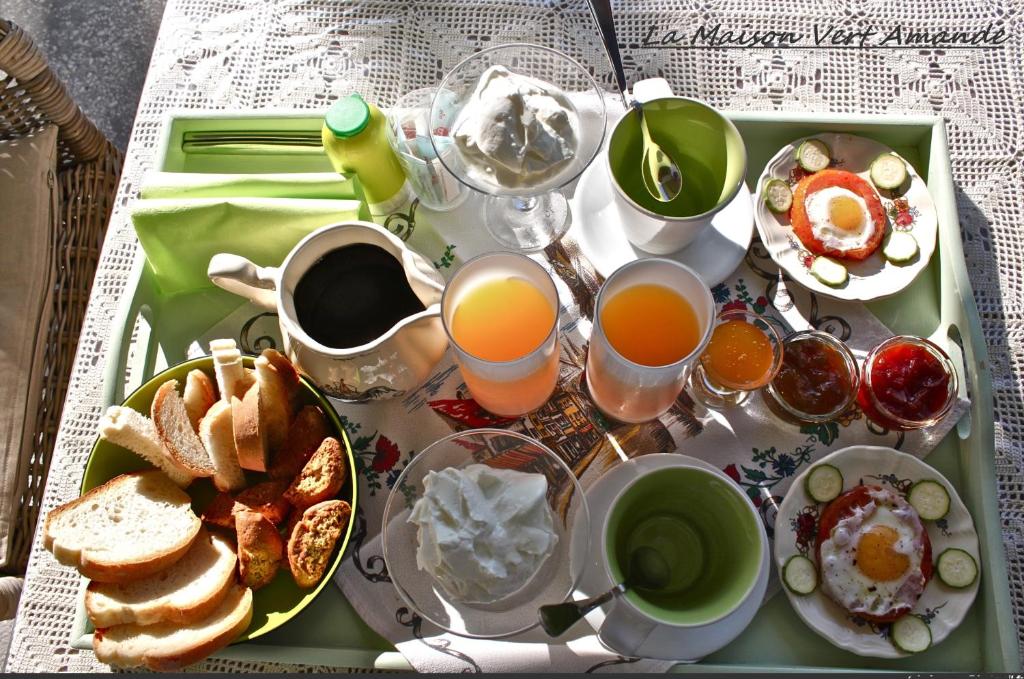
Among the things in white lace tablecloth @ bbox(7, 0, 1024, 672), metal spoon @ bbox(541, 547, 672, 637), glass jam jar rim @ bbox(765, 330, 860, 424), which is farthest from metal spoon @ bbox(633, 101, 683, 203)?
metal spoon @ bbox(541, 547, 672, 637)

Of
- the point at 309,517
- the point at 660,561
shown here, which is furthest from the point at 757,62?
the point at 309,517

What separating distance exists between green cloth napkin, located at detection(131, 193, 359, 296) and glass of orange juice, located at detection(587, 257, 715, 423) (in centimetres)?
39

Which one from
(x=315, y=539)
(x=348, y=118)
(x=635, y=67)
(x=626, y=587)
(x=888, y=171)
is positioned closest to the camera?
(x=626, y=587)

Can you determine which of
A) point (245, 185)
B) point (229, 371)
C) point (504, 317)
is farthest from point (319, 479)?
point (245, 185)

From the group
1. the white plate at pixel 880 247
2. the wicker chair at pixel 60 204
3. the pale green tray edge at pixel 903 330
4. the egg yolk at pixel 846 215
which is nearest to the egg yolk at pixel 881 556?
the pale green tray edge at pixel 903 330

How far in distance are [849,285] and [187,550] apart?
Answer: 38.3 inches

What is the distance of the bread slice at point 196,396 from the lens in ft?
3.13

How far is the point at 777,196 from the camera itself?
3.62 feet

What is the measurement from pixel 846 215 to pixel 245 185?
878 mm

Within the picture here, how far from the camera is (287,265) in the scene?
92cm

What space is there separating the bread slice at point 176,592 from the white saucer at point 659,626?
435 millimetres

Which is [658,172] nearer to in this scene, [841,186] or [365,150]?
[841,186]

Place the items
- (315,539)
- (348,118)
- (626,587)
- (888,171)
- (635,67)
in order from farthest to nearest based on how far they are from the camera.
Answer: (635,67) → (888,171) → (348,118) → (315,539) → (626,587)

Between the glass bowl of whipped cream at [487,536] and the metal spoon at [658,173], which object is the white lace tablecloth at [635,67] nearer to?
the metal spoon at [658,173]
